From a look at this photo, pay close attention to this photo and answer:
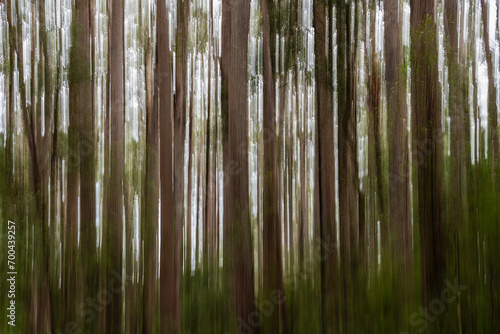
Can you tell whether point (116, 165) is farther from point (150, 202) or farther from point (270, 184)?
point (270, 184)

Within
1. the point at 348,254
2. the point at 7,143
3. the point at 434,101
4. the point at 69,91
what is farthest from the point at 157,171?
the point at 434,101

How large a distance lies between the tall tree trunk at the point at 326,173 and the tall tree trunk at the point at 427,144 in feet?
0.95

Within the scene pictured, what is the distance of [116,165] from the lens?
4.71 ft

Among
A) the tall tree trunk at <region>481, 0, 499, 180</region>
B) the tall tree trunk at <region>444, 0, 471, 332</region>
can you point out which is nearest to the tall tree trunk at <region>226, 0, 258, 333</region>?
the tall tree trunk at <region>444, 0, 471, 332</region>

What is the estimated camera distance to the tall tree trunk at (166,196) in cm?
140

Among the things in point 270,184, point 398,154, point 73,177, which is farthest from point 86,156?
point 398,154

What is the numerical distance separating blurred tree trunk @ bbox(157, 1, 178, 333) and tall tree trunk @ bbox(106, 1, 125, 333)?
14 centimetres

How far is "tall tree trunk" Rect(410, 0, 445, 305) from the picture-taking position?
140cm

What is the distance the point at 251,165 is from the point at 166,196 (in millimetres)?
313

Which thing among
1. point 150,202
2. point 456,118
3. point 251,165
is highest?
point 456,118

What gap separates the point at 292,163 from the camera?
143cm

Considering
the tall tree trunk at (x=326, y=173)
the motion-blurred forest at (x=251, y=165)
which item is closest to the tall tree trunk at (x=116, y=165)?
the motion-blurred forest at (x=251, y=165)

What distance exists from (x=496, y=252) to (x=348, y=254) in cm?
50

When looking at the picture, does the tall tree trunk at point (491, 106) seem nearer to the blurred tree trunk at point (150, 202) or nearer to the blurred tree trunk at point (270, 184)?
the blurred tree trunk at point (270, 184)
